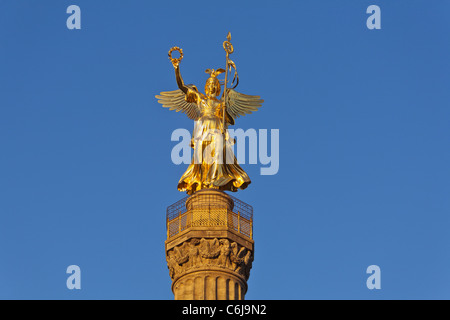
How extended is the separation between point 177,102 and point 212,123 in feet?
9.55

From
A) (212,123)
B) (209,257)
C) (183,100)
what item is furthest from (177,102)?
(209,257)

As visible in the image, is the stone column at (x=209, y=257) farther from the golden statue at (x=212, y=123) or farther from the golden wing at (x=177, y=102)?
the golden wing at (x=177, y=102)

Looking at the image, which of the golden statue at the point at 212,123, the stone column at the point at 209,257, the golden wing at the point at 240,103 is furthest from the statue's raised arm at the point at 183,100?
the stone column at the point at 209,257

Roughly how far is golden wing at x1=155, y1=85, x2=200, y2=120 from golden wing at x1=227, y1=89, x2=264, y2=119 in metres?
1.82

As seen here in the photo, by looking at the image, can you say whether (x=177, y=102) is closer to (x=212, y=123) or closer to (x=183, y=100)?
(x=183, y=100)

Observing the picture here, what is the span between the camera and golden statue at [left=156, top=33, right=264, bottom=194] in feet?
205

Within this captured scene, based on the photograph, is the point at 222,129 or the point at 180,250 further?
the point at 222,129

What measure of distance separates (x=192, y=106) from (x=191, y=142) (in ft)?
7.39

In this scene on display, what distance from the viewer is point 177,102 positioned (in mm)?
65750

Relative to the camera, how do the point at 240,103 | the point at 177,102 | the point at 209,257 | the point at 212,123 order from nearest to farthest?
1. the point at 209,257
2. the point at 212,123
3. the point at 177,102
4. the point at 240,103
